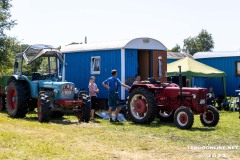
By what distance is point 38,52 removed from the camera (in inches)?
506

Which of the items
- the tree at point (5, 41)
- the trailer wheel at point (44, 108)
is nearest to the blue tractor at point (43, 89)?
the trailer wheel at point (44, 108)

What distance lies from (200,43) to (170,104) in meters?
54.1

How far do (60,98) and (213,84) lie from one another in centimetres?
1095

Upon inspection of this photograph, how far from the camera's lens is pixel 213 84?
20703 mm

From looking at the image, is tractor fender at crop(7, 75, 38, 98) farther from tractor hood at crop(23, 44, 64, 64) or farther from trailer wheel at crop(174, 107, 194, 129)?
trailer wheel at crop(174, 107, 194, 129)

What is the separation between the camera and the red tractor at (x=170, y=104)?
10.6 m

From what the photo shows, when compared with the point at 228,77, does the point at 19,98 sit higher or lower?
lower

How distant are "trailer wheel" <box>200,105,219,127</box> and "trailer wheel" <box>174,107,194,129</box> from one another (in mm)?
901

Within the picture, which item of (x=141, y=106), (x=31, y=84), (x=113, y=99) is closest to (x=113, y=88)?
(x=113, y=99)

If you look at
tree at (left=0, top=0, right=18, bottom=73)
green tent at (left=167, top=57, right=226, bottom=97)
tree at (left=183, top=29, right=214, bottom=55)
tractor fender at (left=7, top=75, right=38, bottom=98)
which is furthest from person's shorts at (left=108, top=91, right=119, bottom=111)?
tree at (left=183, top=29, right=214, bottom=55)

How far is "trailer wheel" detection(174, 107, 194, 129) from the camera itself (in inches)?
405

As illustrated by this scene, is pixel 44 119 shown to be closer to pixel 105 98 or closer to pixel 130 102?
pixel 130 102

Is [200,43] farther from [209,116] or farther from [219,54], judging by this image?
[209,116]

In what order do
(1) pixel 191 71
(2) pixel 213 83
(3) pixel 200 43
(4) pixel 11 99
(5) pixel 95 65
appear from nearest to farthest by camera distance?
(4) pixel 11 99 < (5) pixel 95 65 < (1) pixel 191 71 < (2) pixel 213 83 < (3) pixel 200 43
